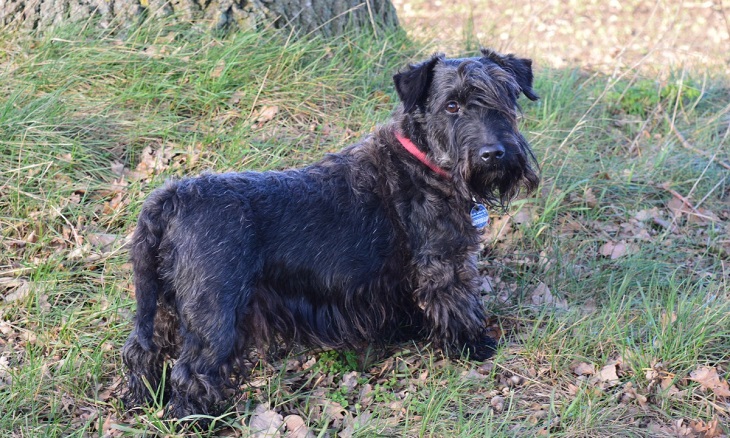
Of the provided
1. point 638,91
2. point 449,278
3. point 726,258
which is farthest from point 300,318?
point 638,91

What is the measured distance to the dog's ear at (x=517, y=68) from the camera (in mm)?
3988

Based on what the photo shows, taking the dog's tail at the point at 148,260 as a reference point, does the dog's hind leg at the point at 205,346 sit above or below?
below

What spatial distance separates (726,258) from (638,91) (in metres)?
2.14

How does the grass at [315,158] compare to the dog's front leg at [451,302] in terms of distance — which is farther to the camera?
the dog's front leg at [451,302]

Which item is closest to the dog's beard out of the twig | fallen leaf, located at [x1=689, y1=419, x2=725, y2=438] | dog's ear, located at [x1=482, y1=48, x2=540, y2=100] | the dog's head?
the dog's head

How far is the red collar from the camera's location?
3.82m

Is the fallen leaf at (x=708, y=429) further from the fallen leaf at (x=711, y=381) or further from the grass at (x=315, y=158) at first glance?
the fallen leaf at (x=711, y=381)

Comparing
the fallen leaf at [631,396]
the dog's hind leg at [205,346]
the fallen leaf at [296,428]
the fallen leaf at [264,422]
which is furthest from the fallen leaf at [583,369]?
the dog's hind leg at [205,346]

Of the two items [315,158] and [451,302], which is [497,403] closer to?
[451,302]

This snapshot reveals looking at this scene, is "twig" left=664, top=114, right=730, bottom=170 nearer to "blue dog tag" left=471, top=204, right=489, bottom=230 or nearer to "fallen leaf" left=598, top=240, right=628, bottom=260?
"fallen leaf" left=598, top=240, right=628, bottom=260

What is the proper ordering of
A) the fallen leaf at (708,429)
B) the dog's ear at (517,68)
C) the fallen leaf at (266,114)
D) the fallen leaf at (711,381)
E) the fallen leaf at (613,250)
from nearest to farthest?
the fallen leaf at (708,429)
the fallen leaf at (711,381)
the dog's ear at (517,68)
the fallen leaf at (613,250)
the fallen leaf at (266,114)

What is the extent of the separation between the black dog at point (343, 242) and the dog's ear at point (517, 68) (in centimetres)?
1

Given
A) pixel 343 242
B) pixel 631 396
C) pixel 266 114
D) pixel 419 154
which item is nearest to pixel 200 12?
pixel 266 114

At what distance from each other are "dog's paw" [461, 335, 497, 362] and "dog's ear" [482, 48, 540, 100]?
1.39 metres
